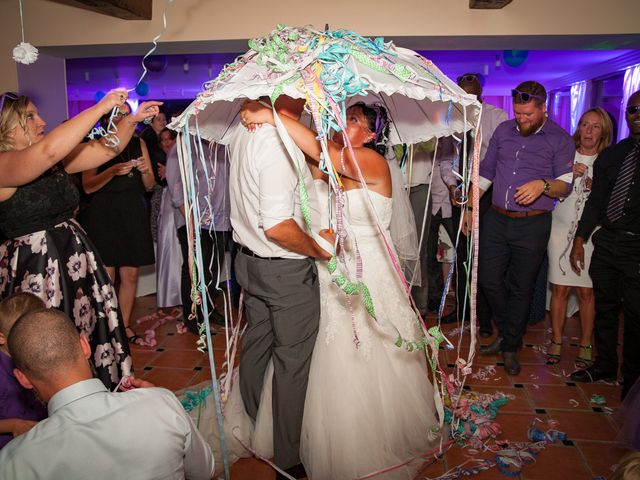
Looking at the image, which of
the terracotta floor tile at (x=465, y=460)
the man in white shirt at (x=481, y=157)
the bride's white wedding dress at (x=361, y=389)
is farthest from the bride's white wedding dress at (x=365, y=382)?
the man in white shirt at (x=481, y=157)

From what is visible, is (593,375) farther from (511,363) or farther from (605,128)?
(605,128)

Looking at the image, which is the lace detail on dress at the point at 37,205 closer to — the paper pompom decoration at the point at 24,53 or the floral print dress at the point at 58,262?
the floral print dress at the point at 58,262

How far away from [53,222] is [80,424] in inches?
52.6

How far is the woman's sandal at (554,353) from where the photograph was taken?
339 cm

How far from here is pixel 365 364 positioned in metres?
2.23

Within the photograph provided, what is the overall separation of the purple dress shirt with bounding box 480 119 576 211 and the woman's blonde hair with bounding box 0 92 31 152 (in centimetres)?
268

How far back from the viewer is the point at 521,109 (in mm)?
3021

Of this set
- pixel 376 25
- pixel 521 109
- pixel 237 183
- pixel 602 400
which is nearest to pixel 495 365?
pixel 602 400

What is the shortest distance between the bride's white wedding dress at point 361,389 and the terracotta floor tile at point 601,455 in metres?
0.74

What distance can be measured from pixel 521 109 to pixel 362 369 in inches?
74.4

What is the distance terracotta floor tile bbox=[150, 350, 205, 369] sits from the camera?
3.44 metres

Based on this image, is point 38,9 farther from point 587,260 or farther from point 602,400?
point 602,400

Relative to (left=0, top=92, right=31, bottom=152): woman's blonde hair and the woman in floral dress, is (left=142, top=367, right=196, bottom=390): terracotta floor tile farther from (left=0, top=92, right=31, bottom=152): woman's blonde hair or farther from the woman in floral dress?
(left=0, top=92, right=31, bottom=152): woman's blonde hair

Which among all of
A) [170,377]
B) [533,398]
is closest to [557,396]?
[533,398]
